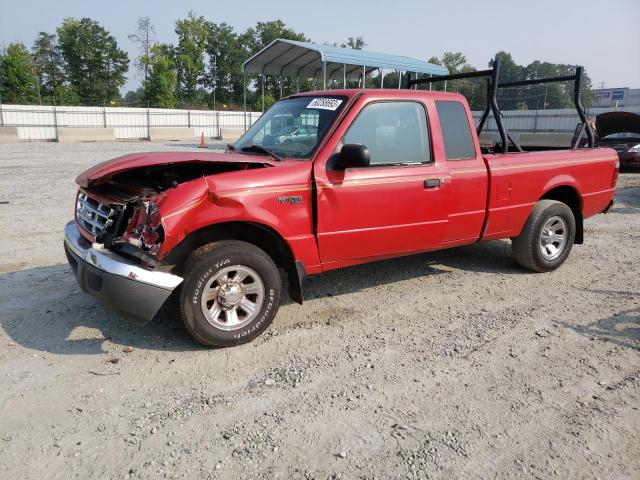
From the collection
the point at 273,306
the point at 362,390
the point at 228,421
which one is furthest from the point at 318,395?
the point at 273,306

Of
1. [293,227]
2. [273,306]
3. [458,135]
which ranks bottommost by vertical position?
[273,306]

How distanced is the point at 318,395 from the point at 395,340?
1.04 metres

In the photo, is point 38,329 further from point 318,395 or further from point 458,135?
point 458,135

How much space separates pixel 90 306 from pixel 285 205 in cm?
209

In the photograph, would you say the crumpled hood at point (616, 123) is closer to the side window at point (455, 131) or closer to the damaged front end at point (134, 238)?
the side window at point (455, 131)

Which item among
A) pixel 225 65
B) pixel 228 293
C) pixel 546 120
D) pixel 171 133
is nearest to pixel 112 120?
pixel 171 133

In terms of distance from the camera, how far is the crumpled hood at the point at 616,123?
13719 mm

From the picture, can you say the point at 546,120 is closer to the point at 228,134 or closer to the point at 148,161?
the point at 228,134

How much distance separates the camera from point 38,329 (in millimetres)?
4051

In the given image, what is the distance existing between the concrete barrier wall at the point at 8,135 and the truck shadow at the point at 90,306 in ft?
82.3

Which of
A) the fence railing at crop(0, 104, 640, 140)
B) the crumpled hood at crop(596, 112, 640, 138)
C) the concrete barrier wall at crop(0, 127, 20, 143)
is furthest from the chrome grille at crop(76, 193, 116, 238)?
the fence railing at crop(0, 104, 640, 140)

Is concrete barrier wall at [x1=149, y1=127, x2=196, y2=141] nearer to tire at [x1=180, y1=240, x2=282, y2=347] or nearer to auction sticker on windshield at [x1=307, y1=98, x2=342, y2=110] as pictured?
auction sticker on windshield at [x1=307, y1=98, x2=342, y2=110]

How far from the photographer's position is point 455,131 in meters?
4.93

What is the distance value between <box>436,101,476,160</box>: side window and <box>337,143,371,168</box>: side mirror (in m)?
1.25
